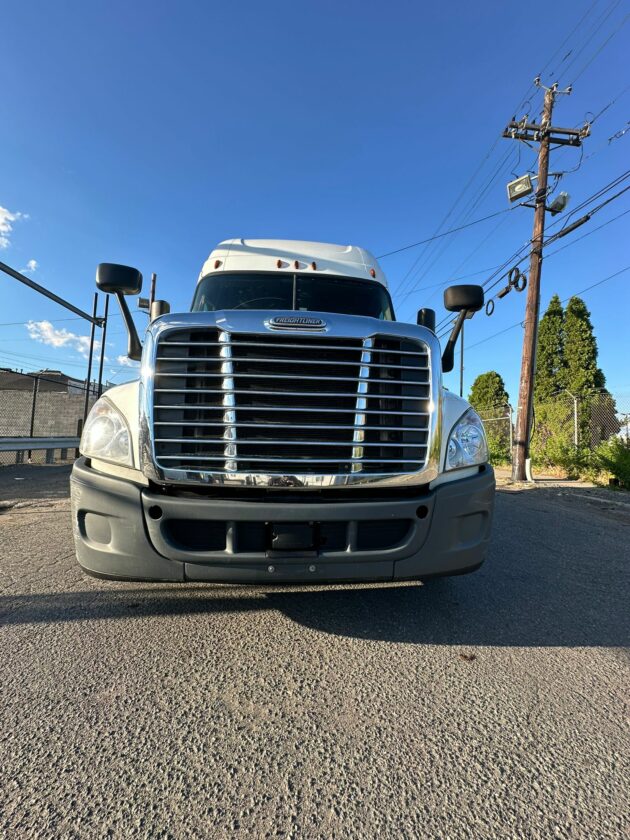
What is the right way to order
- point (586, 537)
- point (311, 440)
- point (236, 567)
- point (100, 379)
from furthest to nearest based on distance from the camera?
point (100, 379) < point (586, 537) < point (311, 440) < point (236, 567)

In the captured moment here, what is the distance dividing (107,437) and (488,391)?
37976 mm

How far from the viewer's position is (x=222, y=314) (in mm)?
2342

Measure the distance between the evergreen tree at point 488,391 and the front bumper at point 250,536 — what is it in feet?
116

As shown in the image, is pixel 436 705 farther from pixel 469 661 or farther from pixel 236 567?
pixel 236 567

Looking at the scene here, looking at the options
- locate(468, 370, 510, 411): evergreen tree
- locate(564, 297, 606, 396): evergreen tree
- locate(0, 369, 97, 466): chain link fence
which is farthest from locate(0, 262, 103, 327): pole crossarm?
locate(468, 370, 510, 411): evergreen tree

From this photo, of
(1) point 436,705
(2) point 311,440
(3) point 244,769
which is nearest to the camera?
(3) point 244,769

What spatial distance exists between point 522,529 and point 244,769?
473 cm

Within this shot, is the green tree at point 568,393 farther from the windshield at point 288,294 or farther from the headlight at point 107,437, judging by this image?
the headlight at point 107,437

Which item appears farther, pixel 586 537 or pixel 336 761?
pixel 586 537

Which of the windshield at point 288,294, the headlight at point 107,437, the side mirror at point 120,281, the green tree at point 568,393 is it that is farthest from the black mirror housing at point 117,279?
the green tree at point 568,393

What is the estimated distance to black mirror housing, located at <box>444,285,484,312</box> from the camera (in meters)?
3.29

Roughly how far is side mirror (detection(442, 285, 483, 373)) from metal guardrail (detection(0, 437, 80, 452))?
9.27m

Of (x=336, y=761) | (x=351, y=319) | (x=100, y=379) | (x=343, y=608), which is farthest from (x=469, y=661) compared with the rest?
(x=100, y=379)

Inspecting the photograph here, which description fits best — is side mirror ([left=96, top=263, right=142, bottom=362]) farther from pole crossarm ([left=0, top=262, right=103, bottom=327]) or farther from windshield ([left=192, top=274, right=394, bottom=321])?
pole crossarm ([left=0, top=262, right=103, bottom=327])
